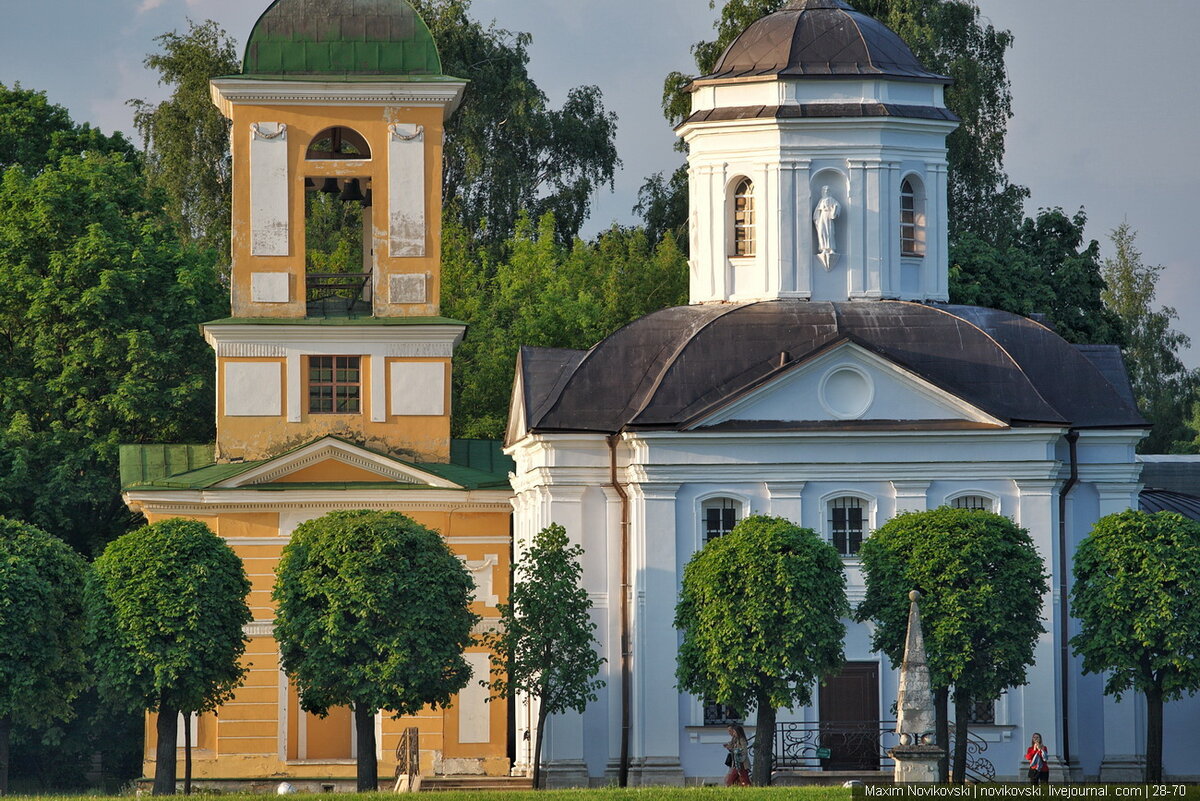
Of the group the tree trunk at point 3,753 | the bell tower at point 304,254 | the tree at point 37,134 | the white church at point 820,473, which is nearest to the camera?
the tree trunk at point 3,753

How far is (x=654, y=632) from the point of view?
42656 mm

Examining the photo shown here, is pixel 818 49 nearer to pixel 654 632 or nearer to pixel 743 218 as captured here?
pixel 743 218

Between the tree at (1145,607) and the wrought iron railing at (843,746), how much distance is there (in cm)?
259

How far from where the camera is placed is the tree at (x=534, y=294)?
190 ft

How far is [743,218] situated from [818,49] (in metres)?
3.21

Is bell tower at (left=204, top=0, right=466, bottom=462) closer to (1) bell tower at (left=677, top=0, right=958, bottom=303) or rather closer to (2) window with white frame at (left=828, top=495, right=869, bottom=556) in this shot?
(1) bell tower at (left=677, top=0, right=958, bottom=303)

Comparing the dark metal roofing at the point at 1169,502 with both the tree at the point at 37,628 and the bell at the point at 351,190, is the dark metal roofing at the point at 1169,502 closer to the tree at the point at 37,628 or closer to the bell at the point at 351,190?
the bell at the point at 351,190

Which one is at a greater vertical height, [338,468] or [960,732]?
[338,468]

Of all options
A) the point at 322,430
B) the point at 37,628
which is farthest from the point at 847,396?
the point at 37,628

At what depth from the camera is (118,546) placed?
4125cm

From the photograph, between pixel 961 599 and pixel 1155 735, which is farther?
pixel 1155 735

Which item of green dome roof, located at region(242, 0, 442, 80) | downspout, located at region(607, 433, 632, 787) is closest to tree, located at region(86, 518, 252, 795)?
downspout, located at region(607, 433, 632, 787)

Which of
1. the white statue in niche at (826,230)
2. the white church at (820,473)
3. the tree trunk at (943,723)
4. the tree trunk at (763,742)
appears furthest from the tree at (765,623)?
the white statue in niche at (826,230)

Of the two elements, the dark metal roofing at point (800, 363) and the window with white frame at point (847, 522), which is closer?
the dark metal roofing at point (800, 363)
